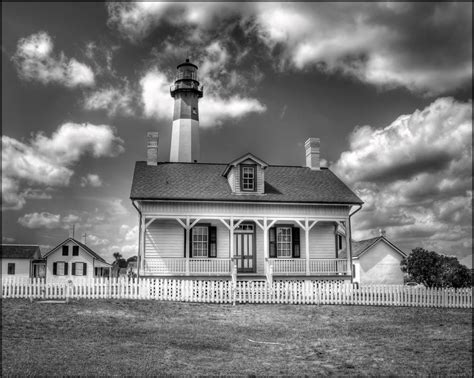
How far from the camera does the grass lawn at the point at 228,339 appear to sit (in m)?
11.0

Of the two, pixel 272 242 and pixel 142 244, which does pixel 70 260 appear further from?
pixel 272 242

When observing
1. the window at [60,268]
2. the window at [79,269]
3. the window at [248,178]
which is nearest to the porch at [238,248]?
the window at [248,178]

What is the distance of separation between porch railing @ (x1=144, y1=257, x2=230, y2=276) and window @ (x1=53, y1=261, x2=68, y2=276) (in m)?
28.9

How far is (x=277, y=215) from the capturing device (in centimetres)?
2539

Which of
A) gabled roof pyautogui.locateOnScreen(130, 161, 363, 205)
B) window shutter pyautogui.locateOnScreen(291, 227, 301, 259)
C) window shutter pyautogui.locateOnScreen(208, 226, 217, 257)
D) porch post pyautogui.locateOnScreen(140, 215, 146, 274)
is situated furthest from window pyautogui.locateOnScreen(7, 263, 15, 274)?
window shutter pyautogui.locateOnScreen(291, 227, 301, 259)

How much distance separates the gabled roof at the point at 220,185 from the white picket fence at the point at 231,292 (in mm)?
4614

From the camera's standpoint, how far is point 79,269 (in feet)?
167

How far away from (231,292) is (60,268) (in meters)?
34.2

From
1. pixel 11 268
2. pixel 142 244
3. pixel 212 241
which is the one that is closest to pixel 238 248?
pixel 212 241

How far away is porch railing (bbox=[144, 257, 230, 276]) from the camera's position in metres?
24.4

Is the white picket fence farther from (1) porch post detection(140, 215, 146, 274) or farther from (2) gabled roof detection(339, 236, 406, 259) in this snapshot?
(2) gabled roof detection(339, 236, 406, 259)

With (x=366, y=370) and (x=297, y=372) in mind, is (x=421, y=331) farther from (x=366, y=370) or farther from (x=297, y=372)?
(x=297, y=372)

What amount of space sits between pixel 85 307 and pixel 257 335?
716 centimetres

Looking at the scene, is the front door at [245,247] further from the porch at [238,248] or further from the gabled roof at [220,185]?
the gabled roof at [220,185]
